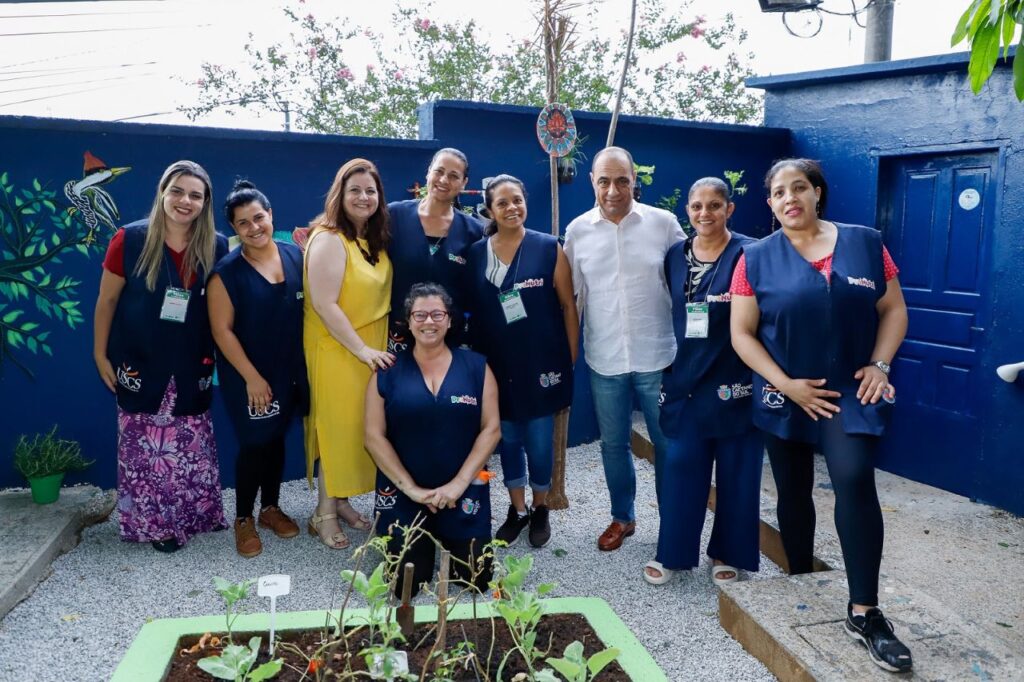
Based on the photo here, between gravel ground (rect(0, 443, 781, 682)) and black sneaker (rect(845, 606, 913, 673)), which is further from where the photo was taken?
gravel ground (rect(0, 443, 781, 682))

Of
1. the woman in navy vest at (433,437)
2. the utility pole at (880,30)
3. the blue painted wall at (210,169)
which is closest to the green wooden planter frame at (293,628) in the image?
the woman in navy vest at (433,437)

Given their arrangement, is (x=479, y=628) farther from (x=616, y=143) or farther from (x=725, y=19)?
(x=725, y=19)

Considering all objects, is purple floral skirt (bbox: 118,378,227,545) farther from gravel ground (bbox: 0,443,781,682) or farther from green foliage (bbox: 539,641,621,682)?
green foliage (bbox: 539,641,621,682)

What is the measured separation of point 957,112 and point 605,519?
2.98m

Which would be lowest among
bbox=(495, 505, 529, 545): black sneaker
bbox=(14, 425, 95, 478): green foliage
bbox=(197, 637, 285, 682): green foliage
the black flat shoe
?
the black flat shoe

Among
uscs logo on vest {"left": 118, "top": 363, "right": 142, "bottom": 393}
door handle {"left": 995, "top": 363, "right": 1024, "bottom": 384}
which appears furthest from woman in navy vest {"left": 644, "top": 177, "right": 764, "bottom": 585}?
uscs logo on vest {"left": 118, "top": 363, "right": 142, "bottom": 393}

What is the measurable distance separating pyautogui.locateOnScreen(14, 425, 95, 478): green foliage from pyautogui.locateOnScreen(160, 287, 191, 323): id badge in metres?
1.14

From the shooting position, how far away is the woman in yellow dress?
3467mm

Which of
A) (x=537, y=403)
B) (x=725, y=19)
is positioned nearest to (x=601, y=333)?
(x=537, y=403)

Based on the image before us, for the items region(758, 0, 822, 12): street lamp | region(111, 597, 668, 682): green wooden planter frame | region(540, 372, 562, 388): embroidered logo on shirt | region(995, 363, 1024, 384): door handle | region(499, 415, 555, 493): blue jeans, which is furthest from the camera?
region(758, 0, 822, 12): street lamp

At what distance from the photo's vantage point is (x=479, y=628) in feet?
7.39

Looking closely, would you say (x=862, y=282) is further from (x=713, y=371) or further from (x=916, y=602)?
(x=916, y=602)

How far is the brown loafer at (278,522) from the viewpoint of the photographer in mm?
3906

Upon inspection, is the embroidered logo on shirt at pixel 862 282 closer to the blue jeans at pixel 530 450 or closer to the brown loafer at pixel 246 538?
the blue jeans at pixel 530 450
